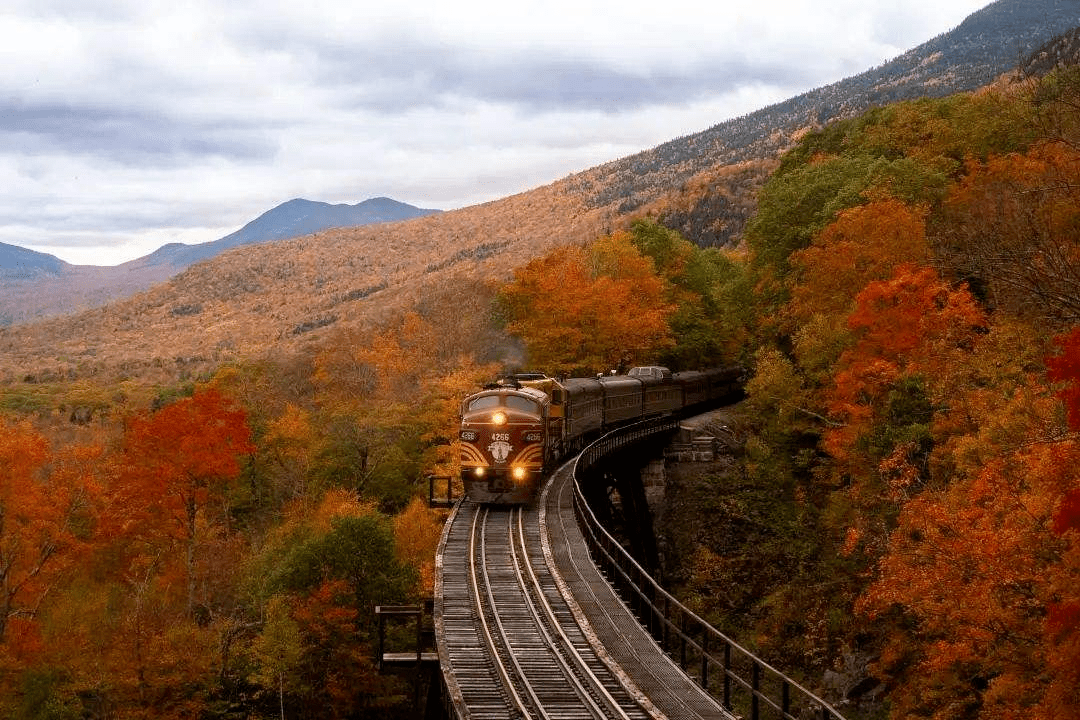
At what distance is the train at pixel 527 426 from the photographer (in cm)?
3219

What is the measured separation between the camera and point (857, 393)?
36.6m

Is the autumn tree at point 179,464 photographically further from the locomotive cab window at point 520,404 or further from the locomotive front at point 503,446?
the locomotive cab window at point 520,404

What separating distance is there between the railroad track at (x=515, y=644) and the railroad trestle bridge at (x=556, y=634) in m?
0.03

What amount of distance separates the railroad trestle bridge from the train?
1.08 meters

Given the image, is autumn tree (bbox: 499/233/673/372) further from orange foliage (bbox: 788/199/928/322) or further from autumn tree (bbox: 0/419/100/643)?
autumn tree (bbox: 0/419/100/643)

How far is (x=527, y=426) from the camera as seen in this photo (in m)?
32.1

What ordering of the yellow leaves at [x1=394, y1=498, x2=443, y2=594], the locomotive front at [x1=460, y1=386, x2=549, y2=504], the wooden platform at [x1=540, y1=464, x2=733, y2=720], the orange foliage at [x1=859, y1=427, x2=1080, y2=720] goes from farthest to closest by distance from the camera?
the yellow leaves at [x1=394, y1=498, x2=443, y2=594] < the locomotive front at [x1=460, y1=386, x2=549, y2=504] < the orange foliage at [x1=859, y1=427, x2=1080, y2=720] < the wooden platform at [x1=540, y1=464, x2=733, y2=720]

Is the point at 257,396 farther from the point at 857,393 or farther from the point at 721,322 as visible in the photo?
the point at 857,393

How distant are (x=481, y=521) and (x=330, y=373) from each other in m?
43.9

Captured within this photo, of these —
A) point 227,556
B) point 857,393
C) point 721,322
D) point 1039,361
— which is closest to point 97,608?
point 227,556

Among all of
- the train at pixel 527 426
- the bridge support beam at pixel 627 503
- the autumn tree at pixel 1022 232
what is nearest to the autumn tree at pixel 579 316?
the train at pixel 527 426

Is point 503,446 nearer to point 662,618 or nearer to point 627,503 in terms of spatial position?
point 662,618

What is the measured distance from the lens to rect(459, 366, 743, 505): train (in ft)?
106

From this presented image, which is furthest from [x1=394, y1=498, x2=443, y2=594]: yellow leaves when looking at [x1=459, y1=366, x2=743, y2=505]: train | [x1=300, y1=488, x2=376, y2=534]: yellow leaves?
[x1=459, y1=366, x2=743, y2=505]: train
